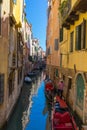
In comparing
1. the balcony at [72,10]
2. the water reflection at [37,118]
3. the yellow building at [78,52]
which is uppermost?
the balcony at [72,10]

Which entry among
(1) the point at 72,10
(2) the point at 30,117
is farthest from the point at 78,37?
(2) the point at 30,117

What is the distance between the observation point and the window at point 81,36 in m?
14.2

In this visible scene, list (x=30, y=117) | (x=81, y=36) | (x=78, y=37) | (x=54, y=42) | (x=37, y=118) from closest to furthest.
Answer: (x=81, y=36) → (x=78, y=37) → (x=37, y=118) → (x=30, y=117) → (x=54, y=42)

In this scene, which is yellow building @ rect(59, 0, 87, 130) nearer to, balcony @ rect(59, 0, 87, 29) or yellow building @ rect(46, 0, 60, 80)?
balcony @ rect(59, 0, 87, 29)

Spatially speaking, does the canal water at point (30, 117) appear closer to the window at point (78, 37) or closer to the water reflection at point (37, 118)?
the water reflection at point (37, 118)

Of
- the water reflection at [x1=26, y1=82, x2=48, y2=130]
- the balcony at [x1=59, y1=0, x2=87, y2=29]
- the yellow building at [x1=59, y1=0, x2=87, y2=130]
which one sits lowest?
the water reflection at [x1=26, y1=82, x2=48, y2=130]

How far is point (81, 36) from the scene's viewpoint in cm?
1502

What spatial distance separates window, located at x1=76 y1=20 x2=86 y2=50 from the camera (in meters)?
14.2

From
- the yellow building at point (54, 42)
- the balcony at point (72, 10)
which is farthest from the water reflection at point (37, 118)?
the balcony at point (72, 10)

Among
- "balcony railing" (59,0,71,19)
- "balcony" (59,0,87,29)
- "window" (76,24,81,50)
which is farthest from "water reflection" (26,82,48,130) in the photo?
"balcony railing" (59,0,71,19)

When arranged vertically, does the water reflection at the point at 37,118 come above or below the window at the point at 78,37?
below

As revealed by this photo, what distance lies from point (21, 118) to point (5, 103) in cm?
374

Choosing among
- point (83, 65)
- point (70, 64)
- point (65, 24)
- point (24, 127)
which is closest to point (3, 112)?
point (24, 127)

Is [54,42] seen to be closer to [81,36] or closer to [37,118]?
[37,118]
